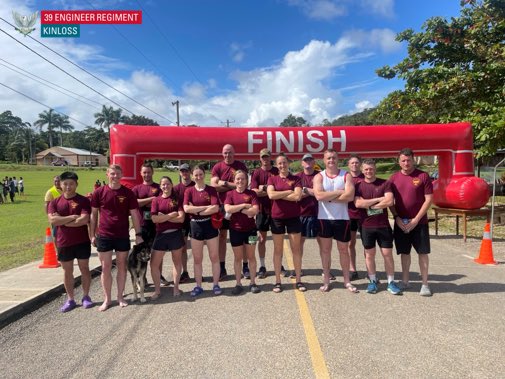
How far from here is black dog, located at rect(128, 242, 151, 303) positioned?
5160mm

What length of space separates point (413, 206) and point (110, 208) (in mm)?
4229

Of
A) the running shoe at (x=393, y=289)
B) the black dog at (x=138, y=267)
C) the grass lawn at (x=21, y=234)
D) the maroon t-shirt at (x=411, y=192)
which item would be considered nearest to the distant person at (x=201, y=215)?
the black dog at (x=138, y=267)

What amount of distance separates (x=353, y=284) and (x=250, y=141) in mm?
4570

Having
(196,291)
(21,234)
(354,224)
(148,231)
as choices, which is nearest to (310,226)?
(354,224)

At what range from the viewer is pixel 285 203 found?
211 inches

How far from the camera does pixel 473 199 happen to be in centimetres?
894

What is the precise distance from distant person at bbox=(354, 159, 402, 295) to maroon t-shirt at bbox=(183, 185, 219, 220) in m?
2.11

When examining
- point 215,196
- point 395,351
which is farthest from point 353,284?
point 215,196

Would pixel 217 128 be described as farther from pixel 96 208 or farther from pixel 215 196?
pixel 96 208

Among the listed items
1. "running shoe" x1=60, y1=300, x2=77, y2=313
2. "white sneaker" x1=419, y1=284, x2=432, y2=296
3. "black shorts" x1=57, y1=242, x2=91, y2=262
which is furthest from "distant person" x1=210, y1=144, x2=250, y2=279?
"white sneaker" x1=419, y1=284, x2=432, y2=296

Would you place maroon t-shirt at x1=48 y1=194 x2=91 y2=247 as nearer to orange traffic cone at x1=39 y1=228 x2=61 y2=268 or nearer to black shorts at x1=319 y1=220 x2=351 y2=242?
orange traffic cone at x1=39 y1=228 x2=61 y2=268

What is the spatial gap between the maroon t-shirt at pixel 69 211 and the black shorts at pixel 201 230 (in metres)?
1.44

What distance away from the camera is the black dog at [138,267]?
5160 millimetres

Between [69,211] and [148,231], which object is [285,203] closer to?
[148,231]
